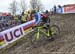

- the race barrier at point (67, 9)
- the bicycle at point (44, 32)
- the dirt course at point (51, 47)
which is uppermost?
the bicycle at point (44, 32)

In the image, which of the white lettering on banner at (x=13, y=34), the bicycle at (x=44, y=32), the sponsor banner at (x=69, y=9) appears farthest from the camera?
the sponsor banner at (x=69, y=9)

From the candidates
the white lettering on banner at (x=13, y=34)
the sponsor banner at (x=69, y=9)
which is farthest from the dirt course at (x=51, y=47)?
the sponsor banner at (x=69, y=9)

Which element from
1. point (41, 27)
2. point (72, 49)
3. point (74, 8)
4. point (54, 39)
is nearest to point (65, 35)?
point (54, 39)

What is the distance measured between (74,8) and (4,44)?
2134 centimetres

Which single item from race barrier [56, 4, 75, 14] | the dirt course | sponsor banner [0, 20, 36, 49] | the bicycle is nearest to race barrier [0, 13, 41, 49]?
sponsor banner [0, 20, 36, 49]

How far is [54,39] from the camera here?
568 inches

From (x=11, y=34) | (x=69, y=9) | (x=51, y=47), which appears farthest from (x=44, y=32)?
(x=69, y=9)

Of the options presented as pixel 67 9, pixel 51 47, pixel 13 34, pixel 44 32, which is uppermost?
pixel 44 32

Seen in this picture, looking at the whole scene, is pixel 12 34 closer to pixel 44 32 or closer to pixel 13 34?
pixel 13 34

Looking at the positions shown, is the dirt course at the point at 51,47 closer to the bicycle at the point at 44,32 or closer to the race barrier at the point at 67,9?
the bicycle at the point at 44,32

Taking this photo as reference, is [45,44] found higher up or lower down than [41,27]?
lower down

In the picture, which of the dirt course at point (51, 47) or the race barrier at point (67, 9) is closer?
the dirt course at point (51, 47)

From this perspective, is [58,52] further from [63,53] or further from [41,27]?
[41,27]

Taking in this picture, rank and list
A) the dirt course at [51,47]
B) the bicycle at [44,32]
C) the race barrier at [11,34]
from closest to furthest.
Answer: the dirt course at [51,47], the bicycle at [44,32], the race barrier at [11,34]
